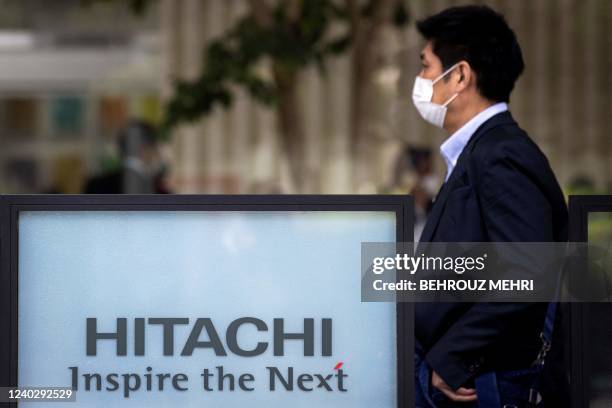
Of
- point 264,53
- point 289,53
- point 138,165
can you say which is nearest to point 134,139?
point 138,165

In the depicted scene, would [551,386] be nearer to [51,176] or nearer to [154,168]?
[154,168]

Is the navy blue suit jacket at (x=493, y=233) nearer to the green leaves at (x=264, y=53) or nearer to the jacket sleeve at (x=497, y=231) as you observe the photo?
the jacket sleeve at (x=497, y=231)

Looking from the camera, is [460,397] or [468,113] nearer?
Result: [460,397]

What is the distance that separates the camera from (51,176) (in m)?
12.4

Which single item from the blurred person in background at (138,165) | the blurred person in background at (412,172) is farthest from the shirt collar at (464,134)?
the blurred person in background at (412,172)

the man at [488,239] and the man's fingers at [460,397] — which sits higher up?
the man at [488,239]

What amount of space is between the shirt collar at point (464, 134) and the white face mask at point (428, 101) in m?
0.08

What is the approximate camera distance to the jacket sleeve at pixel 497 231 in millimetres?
2539

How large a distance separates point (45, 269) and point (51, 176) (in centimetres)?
1012

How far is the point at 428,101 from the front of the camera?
2996mm

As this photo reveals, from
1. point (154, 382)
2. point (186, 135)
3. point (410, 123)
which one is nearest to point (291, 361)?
point (154, 382)

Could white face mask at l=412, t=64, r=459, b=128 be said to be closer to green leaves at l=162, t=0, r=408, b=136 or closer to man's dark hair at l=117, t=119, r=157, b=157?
green leaves at l=162, t=0, r=408, b=136

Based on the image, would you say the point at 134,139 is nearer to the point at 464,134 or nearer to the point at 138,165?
the point at 138,165

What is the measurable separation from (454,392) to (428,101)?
82cm
